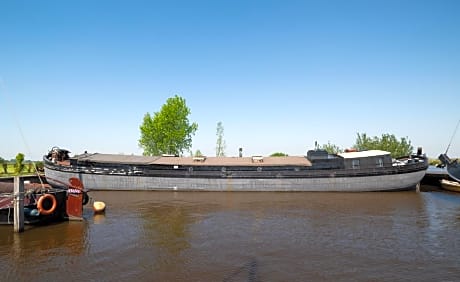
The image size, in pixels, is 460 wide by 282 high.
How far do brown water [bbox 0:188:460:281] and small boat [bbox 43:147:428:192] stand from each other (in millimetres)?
9863

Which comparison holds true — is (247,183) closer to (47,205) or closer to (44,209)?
(47,205)

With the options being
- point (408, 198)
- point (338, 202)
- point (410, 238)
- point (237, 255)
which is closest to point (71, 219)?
point (237, 255)

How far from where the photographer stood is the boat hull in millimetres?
33219

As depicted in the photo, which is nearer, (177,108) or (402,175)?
(402,175)

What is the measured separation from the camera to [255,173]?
34219 millimetres

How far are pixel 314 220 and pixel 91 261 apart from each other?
13018 millimetres

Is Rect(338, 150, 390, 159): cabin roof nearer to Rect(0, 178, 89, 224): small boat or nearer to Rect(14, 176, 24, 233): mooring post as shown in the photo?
Rect(0, 178, 89, 224): small boat

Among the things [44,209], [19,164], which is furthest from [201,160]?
[19,164]

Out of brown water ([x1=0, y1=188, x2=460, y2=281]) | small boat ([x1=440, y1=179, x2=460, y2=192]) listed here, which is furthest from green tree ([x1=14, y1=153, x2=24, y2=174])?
small boat ([x1=440, y1=179, x2=460, y2=192])

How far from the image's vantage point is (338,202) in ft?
86.9

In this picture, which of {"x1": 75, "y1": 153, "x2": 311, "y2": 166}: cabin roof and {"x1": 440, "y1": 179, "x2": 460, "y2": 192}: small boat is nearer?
{"x1": 440, "y1": 179, "x2": 460, "y2": 192}: small boat

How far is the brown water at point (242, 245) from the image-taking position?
10.4 meters

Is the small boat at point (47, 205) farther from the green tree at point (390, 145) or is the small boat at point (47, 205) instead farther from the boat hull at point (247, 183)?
the green tree at point (390, 145)

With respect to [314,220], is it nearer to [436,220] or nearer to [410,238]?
[410,238]
